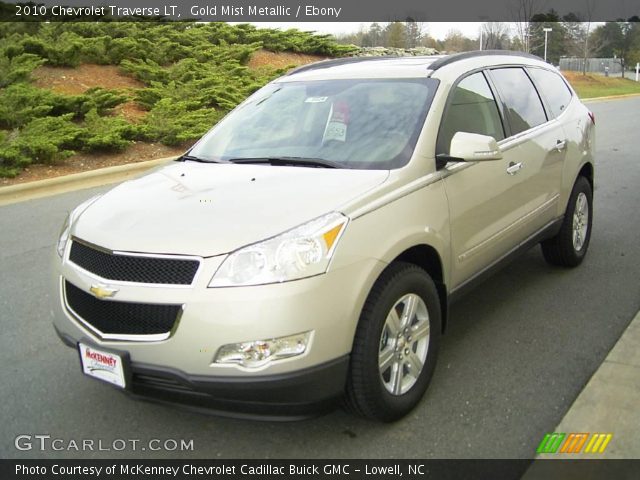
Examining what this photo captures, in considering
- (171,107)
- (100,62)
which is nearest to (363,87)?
(171,107)

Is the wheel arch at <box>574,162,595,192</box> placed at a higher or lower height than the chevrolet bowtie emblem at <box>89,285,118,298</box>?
higher

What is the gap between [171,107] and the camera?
43.6 ft

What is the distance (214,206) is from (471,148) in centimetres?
142

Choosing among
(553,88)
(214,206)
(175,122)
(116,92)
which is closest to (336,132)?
(214,206)

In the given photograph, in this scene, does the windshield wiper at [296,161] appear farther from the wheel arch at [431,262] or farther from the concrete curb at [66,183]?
the concrete curb at [66,183]

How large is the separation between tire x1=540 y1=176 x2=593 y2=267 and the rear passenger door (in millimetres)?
409

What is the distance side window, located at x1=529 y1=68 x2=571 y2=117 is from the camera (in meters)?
5.02

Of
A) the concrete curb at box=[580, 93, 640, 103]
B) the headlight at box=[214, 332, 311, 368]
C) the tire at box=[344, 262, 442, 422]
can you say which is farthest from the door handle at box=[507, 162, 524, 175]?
the concrete curb at box=[580, 93, 640, 103]

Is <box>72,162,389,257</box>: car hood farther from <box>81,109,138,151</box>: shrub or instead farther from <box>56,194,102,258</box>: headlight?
<box>81,109,138,151</box>: shrub

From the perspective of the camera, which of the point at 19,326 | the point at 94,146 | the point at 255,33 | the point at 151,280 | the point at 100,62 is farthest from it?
Answer: the point at 255,33

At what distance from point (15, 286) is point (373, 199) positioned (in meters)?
3.65

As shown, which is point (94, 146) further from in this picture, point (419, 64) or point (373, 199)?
point (373, 199)

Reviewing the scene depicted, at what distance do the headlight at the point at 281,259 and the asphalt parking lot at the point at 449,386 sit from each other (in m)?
0.91

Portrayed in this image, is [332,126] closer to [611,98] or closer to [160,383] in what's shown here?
[160,383]
